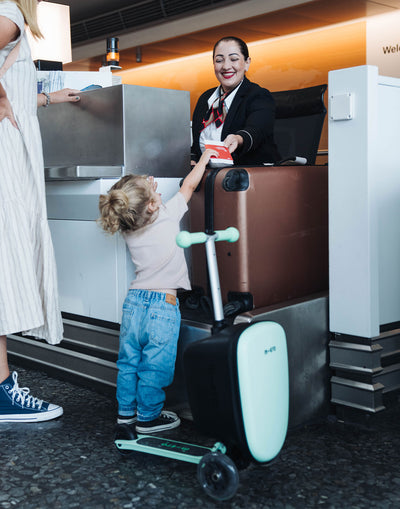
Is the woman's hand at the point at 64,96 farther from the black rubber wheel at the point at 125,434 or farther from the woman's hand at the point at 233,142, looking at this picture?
the black rubber wheel at the point at 125,434

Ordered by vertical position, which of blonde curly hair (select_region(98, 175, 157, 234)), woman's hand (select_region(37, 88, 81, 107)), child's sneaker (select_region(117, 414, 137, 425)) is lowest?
child's sneaker (select_region(117, 414, 137, 425))

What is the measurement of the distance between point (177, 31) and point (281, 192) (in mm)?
4408

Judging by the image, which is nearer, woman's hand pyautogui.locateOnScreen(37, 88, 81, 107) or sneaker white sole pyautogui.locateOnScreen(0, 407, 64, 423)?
sneaker white sole pyautogui.locateOnScreen(0, 407, 64, 423)

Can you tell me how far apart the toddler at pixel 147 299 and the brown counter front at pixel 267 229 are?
0.12 metres

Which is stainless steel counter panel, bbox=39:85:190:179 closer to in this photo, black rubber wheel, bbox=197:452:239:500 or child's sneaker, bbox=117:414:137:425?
child's sneaker, bbox=117:414:137:425

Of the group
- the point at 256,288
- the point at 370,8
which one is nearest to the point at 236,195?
the point at 256,288

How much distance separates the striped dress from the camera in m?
1.80

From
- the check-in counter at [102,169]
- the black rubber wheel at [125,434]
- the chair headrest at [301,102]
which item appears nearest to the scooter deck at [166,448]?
the black rubber wheel at [125,434]

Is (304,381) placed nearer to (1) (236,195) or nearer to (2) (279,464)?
(2) (279,464)

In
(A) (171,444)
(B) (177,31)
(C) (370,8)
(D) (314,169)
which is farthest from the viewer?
(B) (177,31)

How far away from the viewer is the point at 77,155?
6.85 feet

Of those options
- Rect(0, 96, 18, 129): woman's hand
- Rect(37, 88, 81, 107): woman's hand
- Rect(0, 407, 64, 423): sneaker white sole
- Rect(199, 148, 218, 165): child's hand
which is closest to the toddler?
Rect(199, 148, 218, 165): child's hand

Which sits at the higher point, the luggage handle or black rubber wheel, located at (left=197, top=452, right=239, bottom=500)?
the luggage handle

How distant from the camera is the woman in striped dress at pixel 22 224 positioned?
5.88ft
